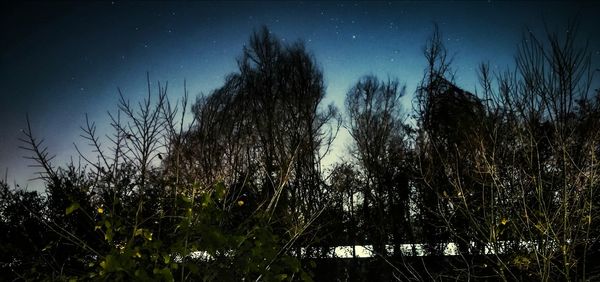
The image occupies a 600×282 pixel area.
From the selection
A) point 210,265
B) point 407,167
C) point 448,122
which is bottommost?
point 210,265

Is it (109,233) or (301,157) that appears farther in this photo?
(301,157)

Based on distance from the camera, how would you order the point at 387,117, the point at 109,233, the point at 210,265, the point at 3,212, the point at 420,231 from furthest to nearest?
the point at 387,117, the point at 420,231, the point at 3,212, the point at 210,265, the point at 109,233

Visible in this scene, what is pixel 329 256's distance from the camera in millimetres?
14484

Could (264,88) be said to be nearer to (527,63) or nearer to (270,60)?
(270,60)

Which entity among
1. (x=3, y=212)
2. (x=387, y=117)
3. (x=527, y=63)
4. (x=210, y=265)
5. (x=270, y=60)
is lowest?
(x=210, y=265)

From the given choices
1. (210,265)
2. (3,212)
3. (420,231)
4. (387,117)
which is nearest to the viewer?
(210,265)

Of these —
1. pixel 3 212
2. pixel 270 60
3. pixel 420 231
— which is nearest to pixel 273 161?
pixel 270 60

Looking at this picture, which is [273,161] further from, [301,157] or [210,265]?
[210,265]

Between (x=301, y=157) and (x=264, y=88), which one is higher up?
(x=264, y=88)

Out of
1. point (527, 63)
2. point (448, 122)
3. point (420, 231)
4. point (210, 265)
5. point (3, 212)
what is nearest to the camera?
point (210, 265)

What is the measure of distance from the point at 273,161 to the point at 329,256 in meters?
4.31

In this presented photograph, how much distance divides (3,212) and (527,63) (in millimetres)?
10727

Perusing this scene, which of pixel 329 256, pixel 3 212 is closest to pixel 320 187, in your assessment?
pixel 329 256

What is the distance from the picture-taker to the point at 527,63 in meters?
4.15
